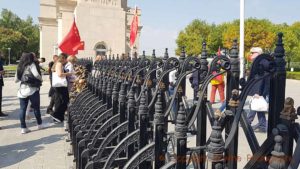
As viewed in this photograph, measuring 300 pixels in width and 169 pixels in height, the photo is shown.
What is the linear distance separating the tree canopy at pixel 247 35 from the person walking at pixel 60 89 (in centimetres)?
2742

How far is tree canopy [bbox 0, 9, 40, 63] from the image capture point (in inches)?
2281

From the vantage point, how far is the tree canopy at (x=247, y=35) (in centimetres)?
4328

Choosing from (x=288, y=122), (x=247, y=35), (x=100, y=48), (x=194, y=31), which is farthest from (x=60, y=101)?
(x=194, y=31)

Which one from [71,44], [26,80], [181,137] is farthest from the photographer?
[71,44]

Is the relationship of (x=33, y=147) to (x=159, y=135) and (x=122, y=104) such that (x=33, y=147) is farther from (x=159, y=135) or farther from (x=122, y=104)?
(x=159, y=135)

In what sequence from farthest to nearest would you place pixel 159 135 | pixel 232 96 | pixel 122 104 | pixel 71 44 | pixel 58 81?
pixel 71 44
pixel 58 81
pixel 122 104
pixel 159 135
pixel 232 96

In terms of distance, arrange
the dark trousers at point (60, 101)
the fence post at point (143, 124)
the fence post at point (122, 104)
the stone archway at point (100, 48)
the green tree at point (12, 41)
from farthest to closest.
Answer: the green tree at point (12, 41), the stone archway at point (100, 48), the dark trousers at point (60, 101), the fence post at point (122, 104), the fence post at point (143, 124)

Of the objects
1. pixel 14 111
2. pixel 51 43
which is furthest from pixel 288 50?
pixel 14 111

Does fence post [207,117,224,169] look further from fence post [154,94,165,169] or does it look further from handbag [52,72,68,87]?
handbag [52,72,68,87]

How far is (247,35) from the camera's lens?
4397cm

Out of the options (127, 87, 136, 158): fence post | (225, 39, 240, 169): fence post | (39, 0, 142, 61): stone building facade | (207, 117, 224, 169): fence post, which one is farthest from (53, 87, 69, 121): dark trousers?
(39, 0, 142, 61): stone building facade

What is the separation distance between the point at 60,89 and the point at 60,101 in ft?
0.96

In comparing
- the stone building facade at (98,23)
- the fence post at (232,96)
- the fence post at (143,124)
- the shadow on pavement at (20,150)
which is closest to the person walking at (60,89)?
the shadow on pavement at (20,150)

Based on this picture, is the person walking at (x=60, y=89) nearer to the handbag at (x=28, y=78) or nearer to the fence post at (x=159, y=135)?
the handbag at (x=28, y=78)
